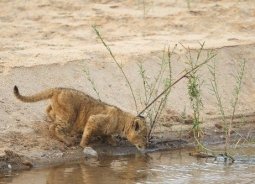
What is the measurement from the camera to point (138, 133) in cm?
1125

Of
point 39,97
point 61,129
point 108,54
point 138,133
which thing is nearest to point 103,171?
point 61,129

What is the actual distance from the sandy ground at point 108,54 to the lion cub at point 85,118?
0.61 ft

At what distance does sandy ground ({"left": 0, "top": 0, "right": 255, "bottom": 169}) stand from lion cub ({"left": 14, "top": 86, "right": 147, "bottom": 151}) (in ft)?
0.61

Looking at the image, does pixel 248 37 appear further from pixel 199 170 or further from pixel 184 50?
pixel 199 170

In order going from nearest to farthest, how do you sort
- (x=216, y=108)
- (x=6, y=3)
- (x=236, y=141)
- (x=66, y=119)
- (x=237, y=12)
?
(x=66, y=119) < (x=236, y=141) < (x=216, y=108) < (x=6, y=3) < (x=237, y=12)

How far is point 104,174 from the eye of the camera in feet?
33.3

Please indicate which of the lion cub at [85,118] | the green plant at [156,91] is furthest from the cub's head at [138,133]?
the green plant at [156,91]

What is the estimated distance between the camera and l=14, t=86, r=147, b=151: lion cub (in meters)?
11.0

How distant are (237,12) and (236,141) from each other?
186 inches

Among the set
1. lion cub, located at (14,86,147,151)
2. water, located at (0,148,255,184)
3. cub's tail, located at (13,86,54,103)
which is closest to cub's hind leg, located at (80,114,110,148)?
lion cub, located at (14,86,147,151)

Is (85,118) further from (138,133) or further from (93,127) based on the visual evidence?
(138,133)

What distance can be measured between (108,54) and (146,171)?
3420mm

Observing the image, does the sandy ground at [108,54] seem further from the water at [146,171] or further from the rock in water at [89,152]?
the water at [146,171]

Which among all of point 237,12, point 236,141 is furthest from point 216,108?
point 237,12
